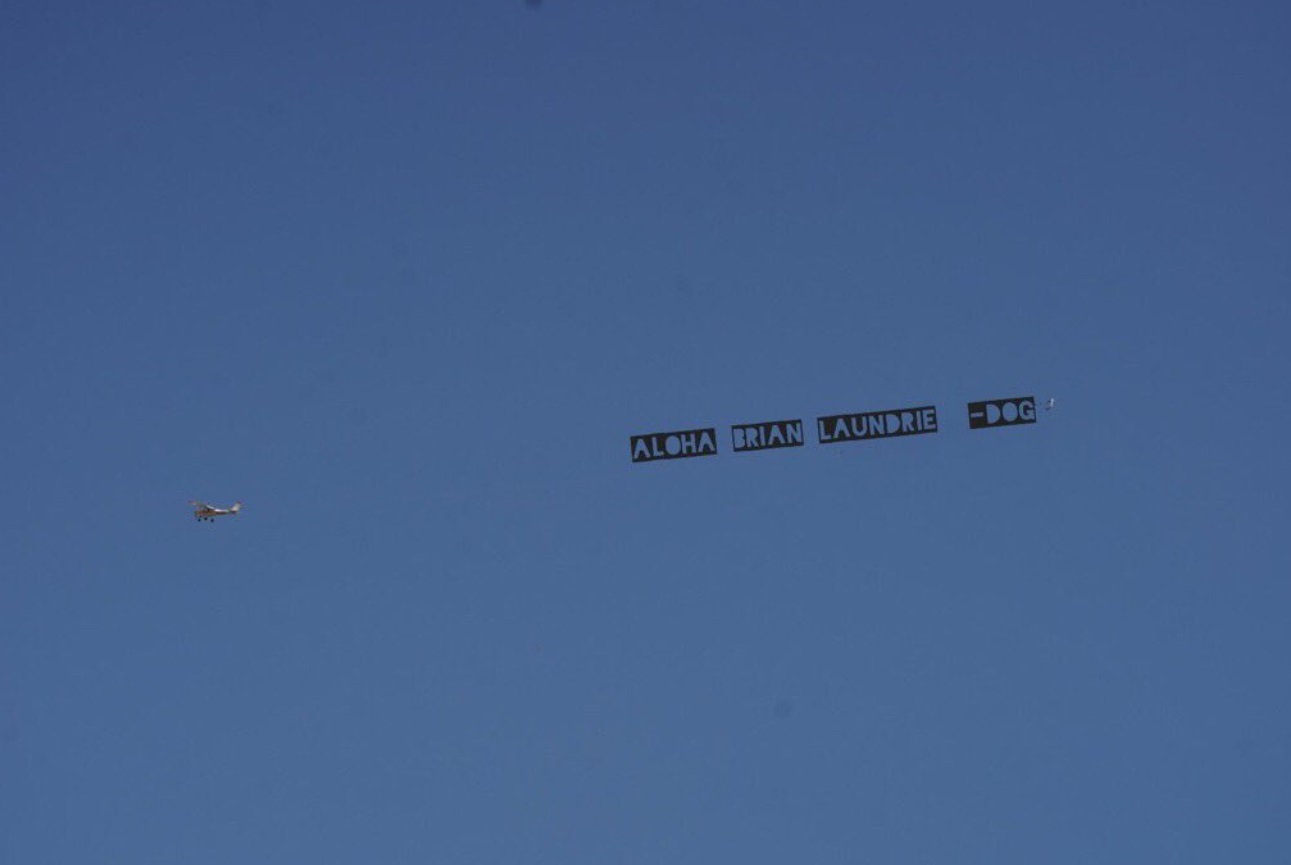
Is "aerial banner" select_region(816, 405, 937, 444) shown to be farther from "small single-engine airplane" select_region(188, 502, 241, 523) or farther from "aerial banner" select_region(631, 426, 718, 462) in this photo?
"small single-engine airplane" select_region(188, 502, 241, 523)

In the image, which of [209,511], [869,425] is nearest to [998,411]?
[869,425]

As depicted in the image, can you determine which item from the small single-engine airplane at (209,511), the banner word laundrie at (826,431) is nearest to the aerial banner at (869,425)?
the banner word laundrie at (826,431)

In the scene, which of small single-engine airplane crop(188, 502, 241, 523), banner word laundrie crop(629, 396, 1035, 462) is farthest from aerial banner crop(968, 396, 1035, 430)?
small single-engine airplane crop(188, 502, 241, 523)

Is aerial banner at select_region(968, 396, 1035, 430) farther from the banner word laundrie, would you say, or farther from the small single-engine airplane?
the small single-engine airplane

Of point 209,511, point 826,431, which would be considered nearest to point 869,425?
point 826,431

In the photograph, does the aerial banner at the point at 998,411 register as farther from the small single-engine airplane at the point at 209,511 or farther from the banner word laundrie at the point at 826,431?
the small single-engine airplane at the point at 209,511

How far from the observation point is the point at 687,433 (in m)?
17.3

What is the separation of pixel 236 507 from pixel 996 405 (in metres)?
10.8

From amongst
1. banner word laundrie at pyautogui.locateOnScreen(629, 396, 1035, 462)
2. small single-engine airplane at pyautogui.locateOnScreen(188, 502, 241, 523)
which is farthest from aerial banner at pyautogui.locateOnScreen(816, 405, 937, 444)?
small single-engine airplane at pyautogui.locateOnScreen(188, 502, 241, 523)

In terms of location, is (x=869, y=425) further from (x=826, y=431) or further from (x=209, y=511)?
(x=209, y=511)

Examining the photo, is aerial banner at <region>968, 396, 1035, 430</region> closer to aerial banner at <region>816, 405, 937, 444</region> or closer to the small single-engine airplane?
aerial banner at <region>816, 405, 937, 444</region>

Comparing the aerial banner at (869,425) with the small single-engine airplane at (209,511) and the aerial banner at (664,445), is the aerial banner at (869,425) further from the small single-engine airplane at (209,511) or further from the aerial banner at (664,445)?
the small single-engine airplane at (209,511)

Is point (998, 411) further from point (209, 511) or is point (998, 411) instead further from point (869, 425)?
point (209, 511)

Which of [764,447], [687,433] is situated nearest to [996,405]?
[764,447]
